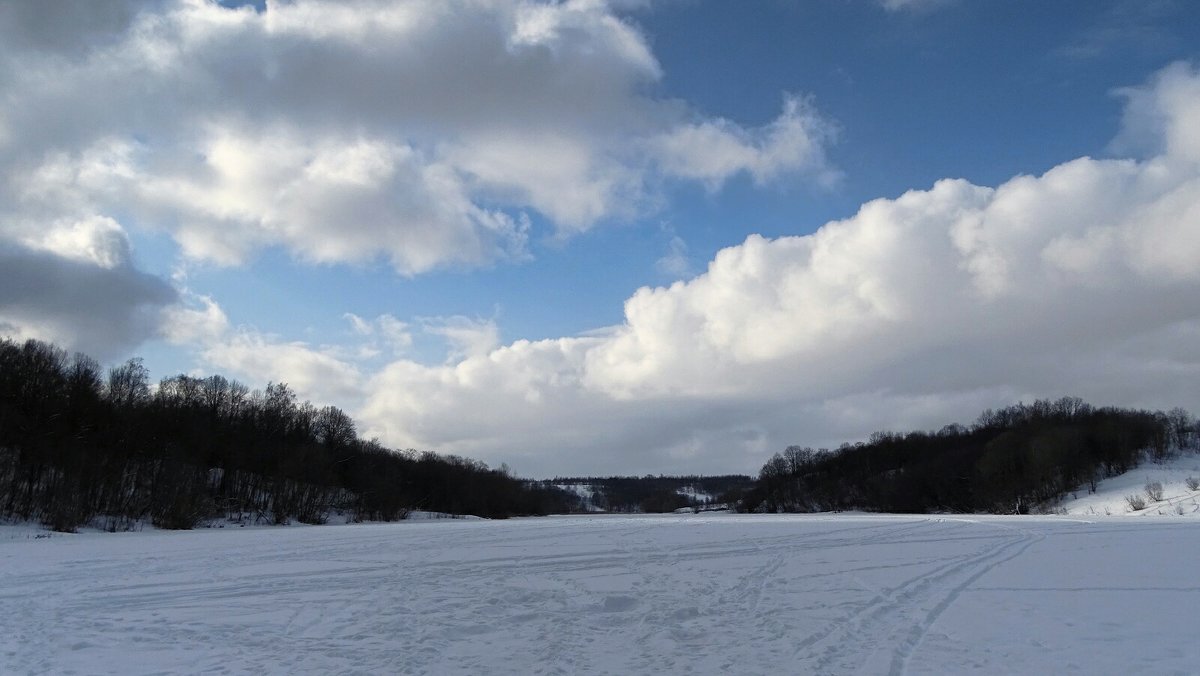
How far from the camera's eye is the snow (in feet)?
221

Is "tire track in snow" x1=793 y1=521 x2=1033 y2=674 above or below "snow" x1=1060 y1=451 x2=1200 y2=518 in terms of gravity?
below

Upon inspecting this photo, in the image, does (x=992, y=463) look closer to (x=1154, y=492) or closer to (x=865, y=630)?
(x=1154, y=492)

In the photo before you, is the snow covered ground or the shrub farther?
the shrub

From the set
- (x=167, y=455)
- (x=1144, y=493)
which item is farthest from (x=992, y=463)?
(x=167, y=455)

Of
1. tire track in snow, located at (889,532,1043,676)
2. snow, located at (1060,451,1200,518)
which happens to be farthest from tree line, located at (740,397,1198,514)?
tire track in snow, located at (889,532,1043,676)

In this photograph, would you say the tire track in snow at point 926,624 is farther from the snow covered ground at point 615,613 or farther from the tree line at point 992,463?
the tree line at point 992,463

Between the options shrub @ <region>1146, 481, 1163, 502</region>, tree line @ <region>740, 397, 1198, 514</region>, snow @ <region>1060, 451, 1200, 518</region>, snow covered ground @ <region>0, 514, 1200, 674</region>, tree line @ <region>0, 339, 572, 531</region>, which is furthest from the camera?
tree line @ <region>740, 397, 1198, 514</region>

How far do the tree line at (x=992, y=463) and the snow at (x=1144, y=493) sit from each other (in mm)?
2623

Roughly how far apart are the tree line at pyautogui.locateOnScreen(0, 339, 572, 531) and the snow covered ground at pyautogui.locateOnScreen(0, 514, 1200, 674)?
35886 millimetres

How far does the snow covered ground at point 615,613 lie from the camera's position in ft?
36.4

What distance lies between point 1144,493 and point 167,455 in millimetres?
103301

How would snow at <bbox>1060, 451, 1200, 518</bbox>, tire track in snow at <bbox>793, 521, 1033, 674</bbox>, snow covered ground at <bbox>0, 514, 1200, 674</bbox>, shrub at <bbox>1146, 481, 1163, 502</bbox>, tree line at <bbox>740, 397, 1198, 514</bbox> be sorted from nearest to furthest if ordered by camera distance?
tire track in snow at <bbox>793, 521, 1033, 674</bbox>, snow covered ground at <bbox>0, 514, 1200, 674</bbox>, snow at <bbox>1060, 451, 1200, 518</bbox>, shrub at <bbox>1146, 481, 1163, 502</bbox>, tree line at <bbox>740, 397, 1198, 514</bbox>

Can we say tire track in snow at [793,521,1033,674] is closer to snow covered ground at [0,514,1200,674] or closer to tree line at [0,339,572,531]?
snow covered ground at [0,514,1200,674]

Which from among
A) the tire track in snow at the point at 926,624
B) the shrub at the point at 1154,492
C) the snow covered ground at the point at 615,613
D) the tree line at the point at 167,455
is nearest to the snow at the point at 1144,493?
the shrub at the point at 1154,492
